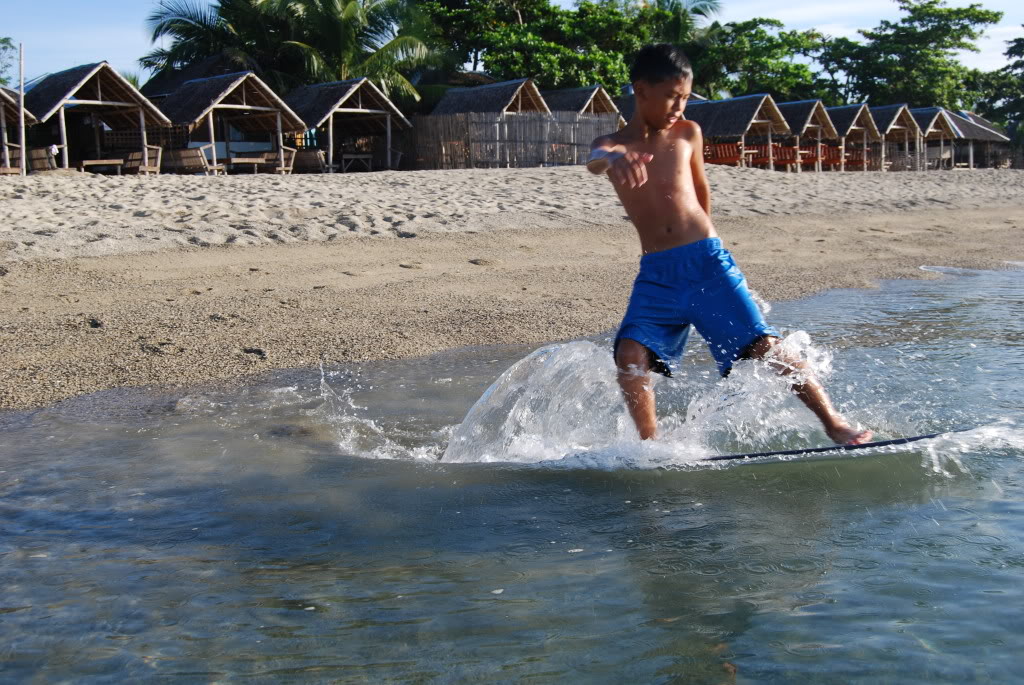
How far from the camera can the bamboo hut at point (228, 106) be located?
20188 millimetres

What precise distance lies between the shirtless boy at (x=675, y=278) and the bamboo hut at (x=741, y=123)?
21.7m

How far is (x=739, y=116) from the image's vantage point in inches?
1030

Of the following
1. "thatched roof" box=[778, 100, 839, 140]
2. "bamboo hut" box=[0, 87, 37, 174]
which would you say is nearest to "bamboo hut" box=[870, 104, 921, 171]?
"thatched roof" box=[778, 100, 839, 140]

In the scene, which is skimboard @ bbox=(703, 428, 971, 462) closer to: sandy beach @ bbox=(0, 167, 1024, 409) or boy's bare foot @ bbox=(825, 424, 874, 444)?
boy's bare foot @ bbox=(825, 424, 874, 444)

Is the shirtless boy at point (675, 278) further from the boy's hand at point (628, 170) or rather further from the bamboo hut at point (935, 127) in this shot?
the bamboo hut at point (935, 127)

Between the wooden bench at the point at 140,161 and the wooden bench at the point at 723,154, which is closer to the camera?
the wooden bench at the point at 140,161

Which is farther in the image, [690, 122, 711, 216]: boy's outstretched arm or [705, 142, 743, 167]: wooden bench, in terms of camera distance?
[705, 142, 743, 167]: wooden bench

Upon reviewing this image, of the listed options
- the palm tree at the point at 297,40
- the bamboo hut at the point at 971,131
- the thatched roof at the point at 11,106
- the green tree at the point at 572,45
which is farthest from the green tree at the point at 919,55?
the thatched roof at the point at 11,106

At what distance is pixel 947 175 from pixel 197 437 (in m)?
20.9

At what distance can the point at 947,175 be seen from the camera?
846 inches

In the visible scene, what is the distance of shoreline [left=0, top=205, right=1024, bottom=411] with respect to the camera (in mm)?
5617

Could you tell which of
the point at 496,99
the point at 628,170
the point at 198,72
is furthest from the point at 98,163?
the point at 628,170

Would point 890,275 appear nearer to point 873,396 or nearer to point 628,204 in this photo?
point 873,396

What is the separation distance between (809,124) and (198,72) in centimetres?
1768
